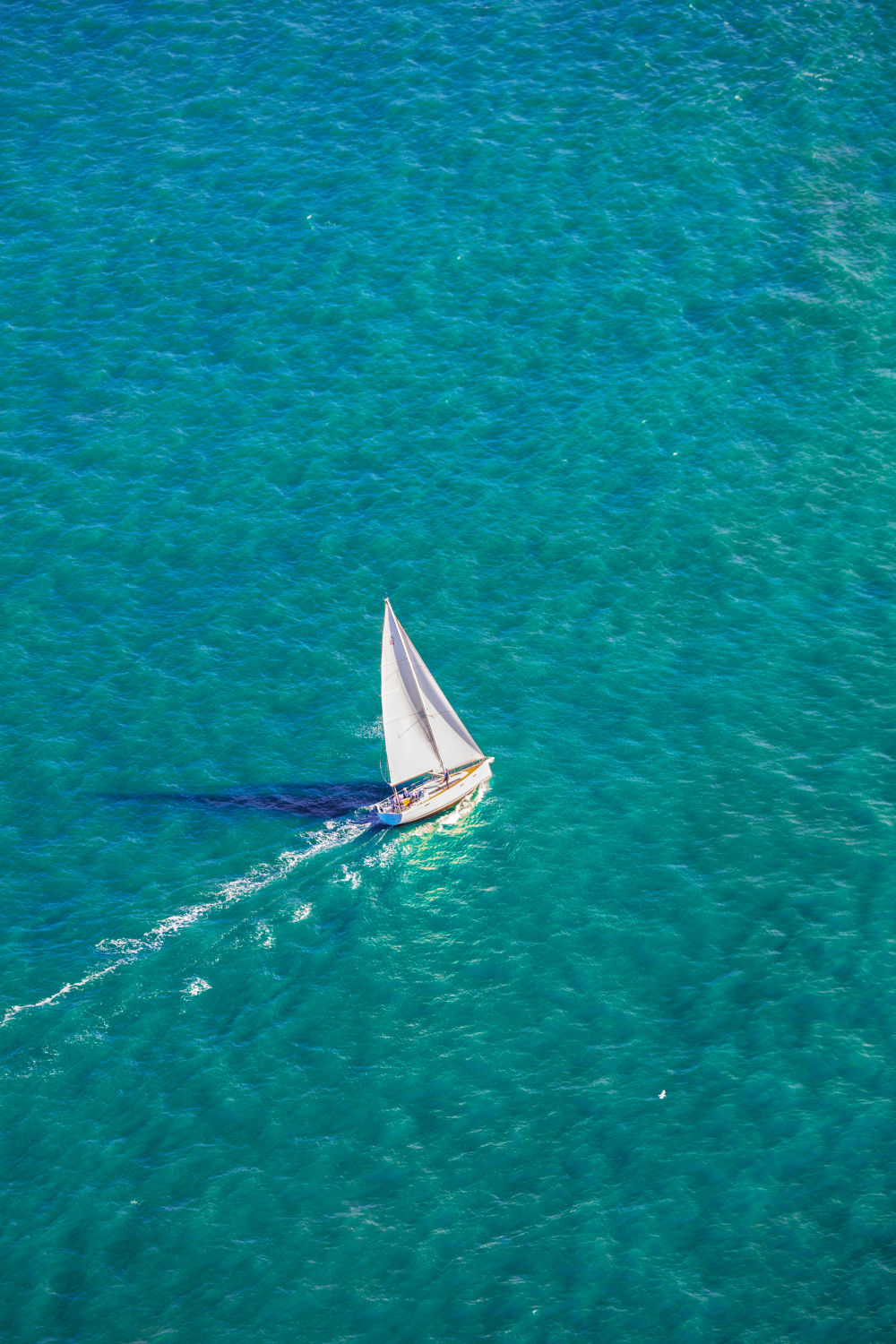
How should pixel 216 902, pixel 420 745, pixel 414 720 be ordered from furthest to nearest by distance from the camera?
1. pixel 420 745
2. pixel 414 720
3. pixel 216 902

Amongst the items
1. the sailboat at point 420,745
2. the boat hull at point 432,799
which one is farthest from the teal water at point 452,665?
the sailboat at point 420,745

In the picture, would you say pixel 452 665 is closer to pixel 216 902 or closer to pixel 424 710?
pixel 424 710

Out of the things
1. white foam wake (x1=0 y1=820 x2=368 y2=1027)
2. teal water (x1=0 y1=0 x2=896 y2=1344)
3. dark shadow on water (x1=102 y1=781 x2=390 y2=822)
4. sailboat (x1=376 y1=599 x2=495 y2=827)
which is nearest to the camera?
teal water (x1=0 y1=0 x2=896 y2=1344)

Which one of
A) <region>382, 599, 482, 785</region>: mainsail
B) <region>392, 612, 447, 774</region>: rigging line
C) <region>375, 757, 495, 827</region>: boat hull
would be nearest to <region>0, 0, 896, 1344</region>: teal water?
<region>375, 757, 495, 827</region>: boat hull

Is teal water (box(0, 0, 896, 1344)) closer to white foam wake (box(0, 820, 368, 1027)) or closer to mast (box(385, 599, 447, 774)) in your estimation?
white foam wake (box(0, 820, 368, 1027))

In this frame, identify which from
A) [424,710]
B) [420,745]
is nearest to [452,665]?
[424,710]

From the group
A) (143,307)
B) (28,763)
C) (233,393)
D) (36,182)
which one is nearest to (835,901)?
(28,763)

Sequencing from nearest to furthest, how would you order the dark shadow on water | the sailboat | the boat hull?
the sailboat
the boat hull
the dark shadow on water

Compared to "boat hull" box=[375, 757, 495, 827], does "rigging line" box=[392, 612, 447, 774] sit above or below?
above
